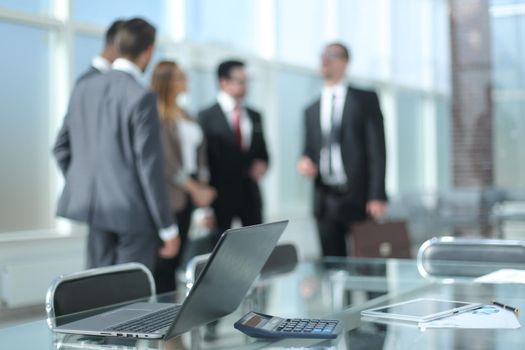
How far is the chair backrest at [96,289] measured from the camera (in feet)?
7.18

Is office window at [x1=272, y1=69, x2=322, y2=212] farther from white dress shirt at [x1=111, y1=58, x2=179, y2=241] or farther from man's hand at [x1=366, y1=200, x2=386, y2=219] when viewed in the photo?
white dress shirt at [x1=111, y1=58, x2=179, y2=241]

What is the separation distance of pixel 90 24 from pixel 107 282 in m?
4.02

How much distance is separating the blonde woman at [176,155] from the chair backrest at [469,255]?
184cm

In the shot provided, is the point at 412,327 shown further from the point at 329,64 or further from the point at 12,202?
the point at 12,202

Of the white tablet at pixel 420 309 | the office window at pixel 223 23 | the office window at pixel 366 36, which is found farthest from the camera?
the office window at pixel 366 36

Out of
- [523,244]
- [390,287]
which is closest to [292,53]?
[523,244]

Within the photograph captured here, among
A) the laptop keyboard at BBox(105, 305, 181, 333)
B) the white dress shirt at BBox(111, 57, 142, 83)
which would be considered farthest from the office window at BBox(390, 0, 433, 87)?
the laptop keyboard at BBox(105, 305, 181, 333)

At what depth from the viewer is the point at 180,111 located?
498cm

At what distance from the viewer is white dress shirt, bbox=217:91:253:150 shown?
5602 millimetres

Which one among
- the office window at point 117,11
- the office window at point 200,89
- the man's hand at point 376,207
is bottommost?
the man's hand at point 376,207

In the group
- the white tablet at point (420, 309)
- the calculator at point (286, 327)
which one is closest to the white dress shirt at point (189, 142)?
the white tablet at point (420, 309)

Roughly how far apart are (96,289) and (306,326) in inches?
34.1

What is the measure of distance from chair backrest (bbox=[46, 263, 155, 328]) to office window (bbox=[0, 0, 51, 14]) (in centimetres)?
355

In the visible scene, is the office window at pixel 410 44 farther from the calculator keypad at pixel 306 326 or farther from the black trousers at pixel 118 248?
the calculator keypad at pixel 306 326
